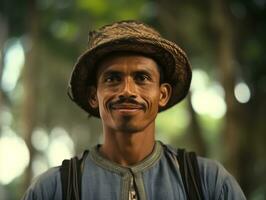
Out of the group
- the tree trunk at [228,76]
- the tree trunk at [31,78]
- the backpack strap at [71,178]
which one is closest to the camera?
the backpack strap at [71,178]

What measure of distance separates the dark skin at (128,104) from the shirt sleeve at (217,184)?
1.06ft

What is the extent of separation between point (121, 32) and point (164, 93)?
16.4 inches

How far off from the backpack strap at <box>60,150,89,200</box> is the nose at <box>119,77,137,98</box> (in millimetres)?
411

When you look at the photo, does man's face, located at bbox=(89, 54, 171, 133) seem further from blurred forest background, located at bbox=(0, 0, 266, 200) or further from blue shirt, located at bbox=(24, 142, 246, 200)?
blurred forest background, located at bbox=(0, 0, 266, 200)

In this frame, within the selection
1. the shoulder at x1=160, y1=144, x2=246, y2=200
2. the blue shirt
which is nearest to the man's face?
the blue shirt

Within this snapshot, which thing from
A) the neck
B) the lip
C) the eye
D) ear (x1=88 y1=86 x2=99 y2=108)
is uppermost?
the eye

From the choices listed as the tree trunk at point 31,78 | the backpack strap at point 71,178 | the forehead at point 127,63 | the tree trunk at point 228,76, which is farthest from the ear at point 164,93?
the tree trunk at point 31,78

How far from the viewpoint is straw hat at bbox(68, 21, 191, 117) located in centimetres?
308

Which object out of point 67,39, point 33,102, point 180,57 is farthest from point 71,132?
point 180,57

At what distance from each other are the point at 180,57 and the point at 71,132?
17618 mm

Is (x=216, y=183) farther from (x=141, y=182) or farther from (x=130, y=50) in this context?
(x=130, y=50)

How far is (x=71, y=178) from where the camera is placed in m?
3.03

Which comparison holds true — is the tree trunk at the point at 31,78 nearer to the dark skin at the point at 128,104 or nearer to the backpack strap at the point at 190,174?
the dark skin at the point at 128,104

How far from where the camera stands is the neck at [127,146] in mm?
3145
